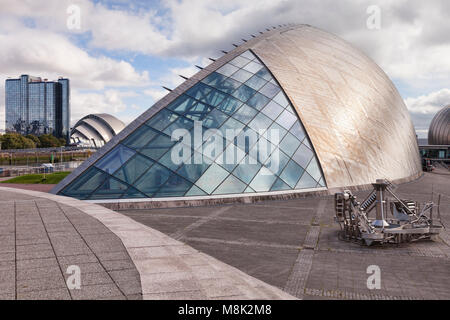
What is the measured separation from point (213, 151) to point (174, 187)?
10.0 feet

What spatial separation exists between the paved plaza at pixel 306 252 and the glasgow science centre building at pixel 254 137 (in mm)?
2697

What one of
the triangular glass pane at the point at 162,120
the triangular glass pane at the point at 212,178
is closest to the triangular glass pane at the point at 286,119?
the triangular glass pane at the point at 212,178

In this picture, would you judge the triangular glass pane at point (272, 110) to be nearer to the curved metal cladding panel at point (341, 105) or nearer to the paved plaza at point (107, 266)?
the curved metal cladding panel at point (341, 105)

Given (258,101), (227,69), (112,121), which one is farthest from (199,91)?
(112,121)

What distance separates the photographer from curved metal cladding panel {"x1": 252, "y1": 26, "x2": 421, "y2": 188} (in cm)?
2241

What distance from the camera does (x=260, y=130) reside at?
20.5 m

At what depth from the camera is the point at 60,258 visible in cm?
690

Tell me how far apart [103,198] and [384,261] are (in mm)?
13257

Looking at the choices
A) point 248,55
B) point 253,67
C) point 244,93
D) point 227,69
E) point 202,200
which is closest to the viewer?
point 202,200

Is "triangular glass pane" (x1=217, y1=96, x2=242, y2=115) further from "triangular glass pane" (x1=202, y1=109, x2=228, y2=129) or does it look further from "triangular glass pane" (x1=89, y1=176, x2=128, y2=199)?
"triangular glass pane" (x1=89, y1=176, x2=128, y2=199)

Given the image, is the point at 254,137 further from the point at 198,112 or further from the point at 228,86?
the point at 228,86
